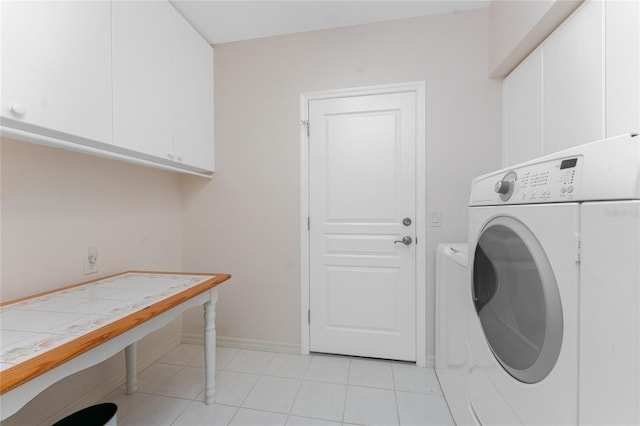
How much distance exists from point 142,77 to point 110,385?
1.84m

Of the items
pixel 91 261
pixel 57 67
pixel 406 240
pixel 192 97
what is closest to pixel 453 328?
pixel 406 240

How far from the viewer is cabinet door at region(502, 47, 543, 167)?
4.84ft

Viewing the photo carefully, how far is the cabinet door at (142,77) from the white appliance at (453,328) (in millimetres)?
1788

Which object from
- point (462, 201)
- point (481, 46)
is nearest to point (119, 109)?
point (462, 201)

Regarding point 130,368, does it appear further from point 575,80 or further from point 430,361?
point 575,80

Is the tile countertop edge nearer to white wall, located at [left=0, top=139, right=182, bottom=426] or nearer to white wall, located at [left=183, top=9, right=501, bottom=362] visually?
white wall, located at [left=0, top=139, right=182, bottom=426]

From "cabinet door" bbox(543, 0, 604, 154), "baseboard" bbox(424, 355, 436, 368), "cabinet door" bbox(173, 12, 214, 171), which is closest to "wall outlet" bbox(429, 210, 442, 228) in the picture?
"cabinet door" bbox(543, 0, 604, 154)

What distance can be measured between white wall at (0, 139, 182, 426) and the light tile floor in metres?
0.30

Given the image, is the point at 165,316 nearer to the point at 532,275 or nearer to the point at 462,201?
the point at 532,275

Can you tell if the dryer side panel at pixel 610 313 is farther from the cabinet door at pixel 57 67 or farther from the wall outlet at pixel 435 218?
the cabinet door at pixel 57 67

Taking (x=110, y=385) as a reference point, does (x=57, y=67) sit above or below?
above

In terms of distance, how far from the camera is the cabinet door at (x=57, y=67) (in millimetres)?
961

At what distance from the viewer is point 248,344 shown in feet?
7.19

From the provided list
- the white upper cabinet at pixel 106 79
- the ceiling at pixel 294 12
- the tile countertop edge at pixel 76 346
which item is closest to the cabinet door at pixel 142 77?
the white upper cabinet at pixel 106 79
